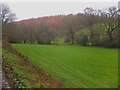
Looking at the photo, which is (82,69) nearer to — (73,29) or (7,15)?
(73,29)

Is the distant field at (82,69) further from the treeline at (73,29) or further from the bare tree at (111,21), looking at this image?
the bare tree at (111,21)

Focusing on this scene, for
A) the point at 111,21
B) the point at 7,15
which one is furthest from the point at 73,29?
the point at 7,15

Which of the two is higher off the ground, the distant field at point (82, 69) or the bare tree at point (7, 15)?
the bare tree at point (7, 15)

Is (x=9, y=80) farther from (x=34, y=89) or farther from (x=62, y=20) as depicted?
(x=62, y=20)

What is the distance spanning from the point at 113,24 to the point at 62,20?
15.1m

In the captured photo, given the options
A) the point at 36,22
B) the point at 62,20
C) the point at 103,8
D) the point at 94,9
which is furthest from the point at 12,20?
the point at 103,8

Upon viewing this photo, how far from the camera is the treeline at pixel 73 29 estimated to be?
30.9 metres

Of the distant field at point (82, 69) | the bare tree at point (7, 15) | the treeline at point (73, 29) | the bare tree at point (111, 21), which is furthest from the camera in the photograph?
the bare tree at point (7, 15)

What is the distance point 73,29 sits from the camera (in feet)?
126

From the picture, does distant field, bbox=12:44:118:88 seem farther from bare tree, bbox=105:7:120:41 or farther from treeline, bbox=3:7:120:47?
bare tree, bbox=105:7:120:41

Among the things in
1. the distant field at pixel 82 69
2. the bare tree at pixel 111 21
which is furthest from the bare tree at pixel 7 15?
the distant field at pixel 82 69

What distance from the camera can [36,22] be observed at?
40781 mm

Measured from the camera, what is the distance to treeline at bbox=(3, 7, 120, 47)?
3091 cm

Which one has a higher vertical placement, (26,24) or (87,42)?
(26,24)
